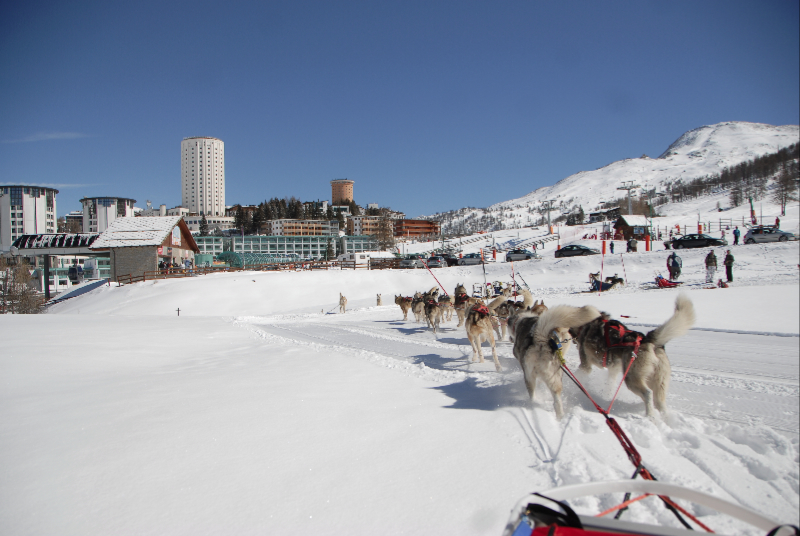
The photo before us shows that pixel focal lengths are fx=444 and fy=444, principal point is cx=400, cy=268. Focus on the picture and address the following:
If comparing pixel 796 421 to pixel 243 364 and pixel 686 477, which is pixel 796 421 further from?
pixel 243 364

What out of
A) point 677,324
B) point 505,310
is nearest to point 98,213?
point 505,310

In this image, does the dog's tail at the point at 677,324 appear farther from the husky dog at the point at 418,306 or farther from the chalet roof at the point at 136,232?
the chalet roof at the point at 136,232

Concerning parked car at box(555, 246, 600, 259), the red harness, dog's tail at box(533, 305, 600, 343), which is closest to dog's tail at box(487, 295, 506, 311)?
the red harness

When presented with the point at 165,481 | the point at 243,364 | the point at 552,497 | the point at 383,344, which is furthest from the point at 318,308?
the point at 552,497

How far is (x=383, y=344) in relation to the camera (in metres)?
9.99

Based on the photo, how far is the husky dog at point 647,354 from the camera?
3.58 m

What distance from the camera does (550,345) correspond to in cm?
416

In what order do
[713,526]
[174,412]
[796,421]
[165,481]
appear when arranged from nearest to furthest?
1. [713,526]
2. [796,421]
3. [165,481]
4. [174,412]

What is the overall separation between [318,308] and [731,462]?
23.6 m

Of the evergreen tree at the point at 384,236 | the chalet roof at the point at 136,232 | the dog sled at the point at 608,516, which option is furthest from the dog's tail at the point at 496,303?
the evergreen tree at the point at 384,236

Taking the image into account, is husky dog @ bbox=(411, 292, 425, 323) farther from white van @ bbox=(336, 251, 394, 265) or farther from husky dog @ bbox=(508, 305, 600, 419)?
white van @ bbox=(336, 251, 394, 265)

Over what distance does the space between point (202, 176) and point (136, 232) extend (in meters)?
147

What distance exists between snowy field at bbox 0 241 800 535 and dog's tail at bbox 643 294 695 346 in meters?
0.12

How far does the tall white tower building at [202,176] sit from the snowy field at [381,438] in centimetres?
17925
